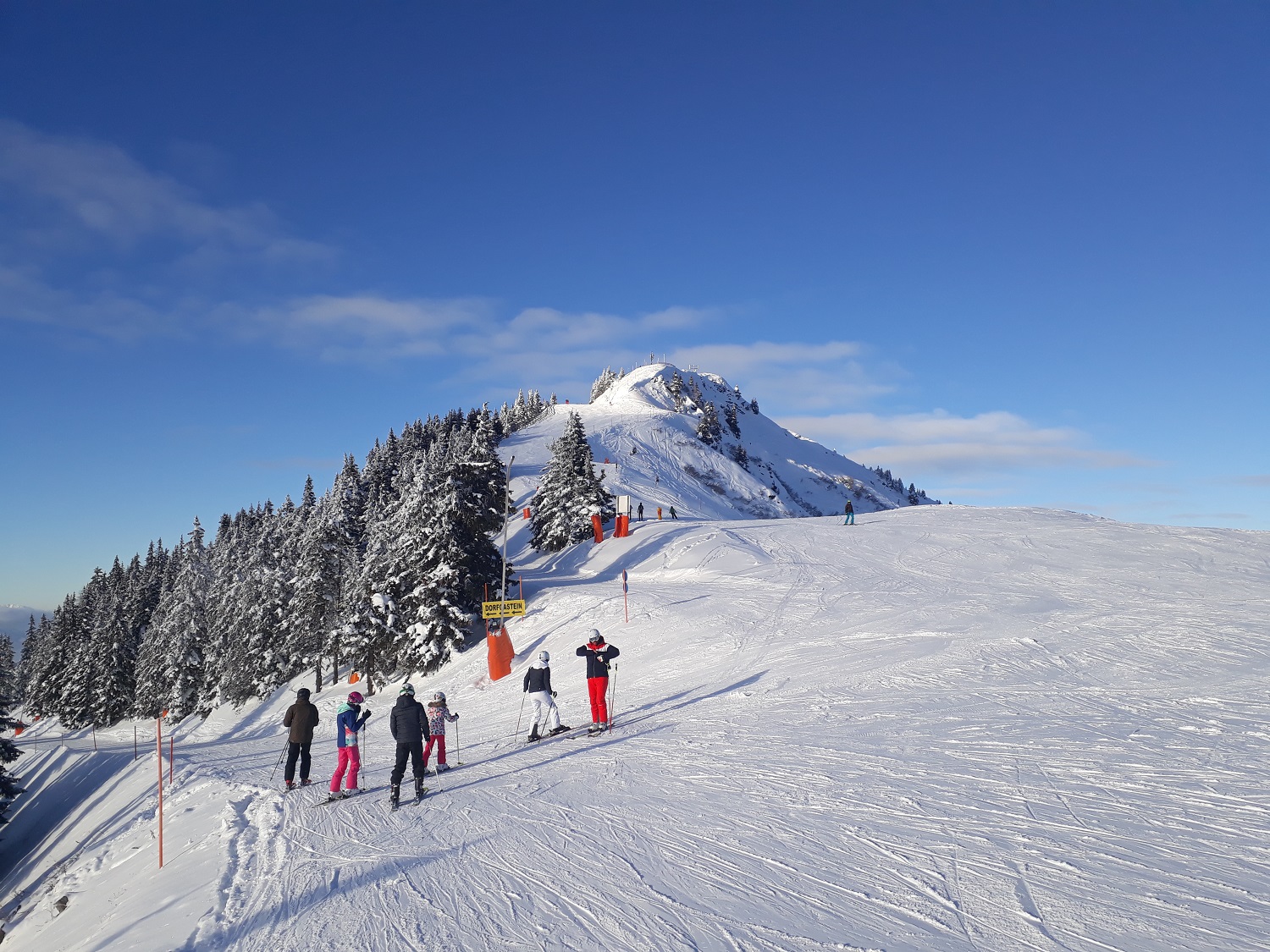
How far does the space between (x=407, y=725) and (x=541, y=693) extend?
11.5 ft

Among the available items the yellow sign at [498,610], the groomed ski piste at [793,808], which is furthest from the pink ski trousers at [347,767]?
the yellow sign at [498,610]

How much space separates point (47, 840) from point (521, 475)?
5698cm

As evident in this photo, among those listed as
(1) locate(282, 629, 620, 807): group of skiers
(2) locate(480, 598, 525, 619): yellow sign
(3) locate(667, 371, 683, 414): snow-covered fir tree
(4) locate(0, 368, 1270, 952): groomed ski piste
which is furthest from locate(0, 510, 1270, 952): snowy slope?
(3) locate(667, 371, 683, 414): snow-covered fir tree

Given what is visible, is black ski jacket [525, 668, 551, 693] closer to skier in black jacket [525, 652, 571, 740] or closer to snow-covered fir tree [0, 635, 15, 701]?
skier in black jacket [525, 652, 571, 740]

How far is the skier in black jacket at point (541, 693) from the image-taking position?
41.6 feet

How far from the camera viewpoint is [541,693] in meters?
13.0

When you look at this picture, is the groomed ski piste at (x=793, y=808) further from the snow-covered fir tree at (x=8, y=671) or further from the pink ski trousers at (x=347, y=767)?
the snow-covered fir tree at (x=8, y=671)

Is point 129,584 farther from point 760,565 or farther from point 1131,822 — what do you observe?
point 1131,822

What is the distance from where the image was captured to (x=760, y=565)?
28297mm

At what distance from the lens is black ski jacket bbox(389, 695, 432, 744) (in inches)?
383

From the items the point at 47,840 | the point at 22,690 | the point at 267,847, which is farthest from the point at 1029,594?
the point at 22,690

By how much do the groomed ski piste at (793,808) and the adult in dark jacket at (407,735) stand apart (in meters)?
0.43

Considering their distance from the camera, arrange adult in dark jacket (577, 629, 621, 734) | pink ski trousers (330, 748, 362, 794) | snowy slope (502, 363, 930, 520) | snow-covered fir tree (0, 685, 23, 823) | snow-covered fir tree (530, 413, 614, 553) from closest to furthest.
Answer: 1. pink ski trousers (330, 748, 362, 794)
2. adult in dark jacket (577, 629, 621, 734)
3. snow-covered fir tree (0, 685, 23, 823)
4. snow-covered fir tree (530, 413, 614, 553)
5. snowy slope (502, 363, 930, 520)

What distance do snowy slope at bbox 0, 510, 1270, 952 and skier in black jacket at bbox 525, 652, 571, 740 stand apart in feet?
1.49
